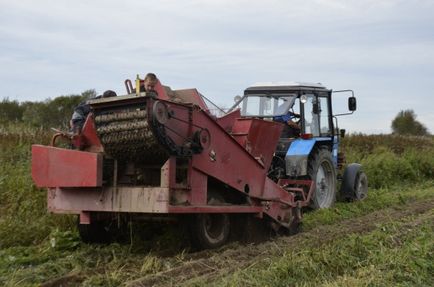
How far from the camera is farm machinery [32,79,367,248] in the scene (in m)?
5.56

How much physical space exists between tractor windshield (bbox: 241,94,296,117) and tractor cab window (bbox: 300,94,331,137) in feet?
0.90

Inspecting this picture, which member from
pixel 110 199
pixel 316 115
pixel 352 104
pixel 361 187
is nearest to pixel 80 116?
pixel 110 199

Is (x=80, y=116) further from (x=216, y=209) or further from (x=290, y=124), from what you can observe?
(x=290, y=124)

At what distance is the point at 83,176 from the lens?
18.8ft

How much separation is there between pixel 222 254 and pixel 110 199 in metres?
1.33

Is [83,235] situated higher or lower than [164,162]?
lower

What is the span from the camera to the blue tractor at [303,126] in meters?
9.05

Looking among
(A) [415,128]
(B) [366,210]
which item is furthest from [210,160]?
(A) [415,128]

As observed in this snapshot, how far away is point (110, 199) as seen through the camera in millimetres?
5867

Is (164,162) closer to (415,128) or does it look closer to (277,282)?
(277,282)

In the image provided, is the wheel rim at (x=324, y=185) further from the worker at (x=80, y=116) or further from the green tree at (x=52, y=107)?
the green tree at (x=52, y=107)

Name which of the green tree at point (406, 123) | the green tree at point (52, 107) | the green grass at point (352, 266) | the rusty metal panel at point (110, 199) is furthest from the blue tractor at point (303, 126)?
the green tree at point (406, 123)

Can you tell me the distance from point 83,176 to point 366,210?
19.1ft

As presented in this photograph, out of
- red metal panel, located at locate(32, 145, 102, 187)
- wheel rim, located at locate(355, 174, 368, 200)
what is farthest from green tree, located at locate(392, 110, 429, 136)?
red metal panel, located at locate(32, 145, 102, 187)
